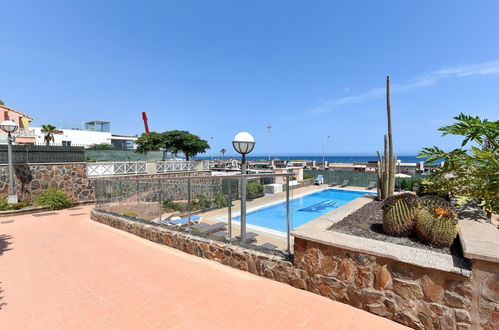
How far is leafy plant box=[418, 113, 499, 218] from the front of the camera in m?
4.33

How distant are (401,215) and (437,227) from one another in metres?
0.52

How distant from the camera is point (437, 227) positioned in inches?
136

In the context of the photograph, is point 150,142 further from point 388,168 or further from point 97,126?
point 97,126

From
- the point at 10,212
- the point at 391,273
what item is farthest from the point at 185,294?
the point at 10,212

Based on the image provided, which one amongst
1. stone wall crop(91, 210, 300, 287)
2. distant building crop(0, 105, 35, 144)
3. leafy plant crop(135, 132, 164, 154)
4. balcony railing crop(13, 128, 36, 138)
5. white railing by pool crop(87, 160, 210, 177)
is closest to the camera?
stone wall crop(91, 210, 300, 287)

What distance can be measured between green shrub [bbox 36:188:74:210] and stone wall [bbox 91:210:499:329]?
12046 mm

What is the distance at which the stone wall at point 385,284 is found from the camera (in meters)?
2.68

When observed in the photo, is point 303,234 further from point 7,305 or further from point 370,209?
point 7,305

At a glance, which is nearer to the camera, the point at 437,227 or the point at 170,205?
the point at 437,227

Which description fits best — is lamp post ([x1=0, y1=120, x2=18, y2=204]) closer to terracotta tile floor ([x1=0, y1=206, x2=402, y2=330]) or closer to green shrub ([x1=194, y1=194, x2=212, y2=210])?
terracotta tile floor ([x1=0, y1=206, x2=402, y2=330])

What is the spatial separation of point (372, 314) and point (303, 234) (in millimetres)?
1335

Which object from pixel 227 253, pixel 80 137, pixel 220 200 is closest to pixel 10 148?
pixel 220 200

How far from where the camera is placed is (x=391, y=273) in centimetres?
307

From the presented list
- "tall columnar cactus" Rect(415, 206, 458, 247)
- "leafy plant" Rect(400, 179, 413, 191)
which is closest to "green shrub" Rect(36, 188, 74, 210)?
"tall columnar cactus" Rect(415, 206, 458, 247)
